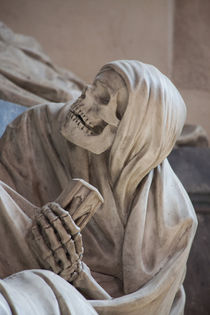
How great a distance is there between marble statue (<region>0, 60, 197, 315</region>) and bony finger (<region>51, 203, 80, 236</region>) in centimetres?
7

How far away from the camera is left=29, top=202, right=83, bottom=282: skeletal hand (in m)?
2.40

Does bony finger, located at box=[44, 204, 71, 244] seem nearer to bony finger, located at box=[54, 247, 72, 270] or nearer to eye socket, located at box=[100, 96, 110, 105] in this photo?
bony finger, located at box=[54, 247, 72, 270]

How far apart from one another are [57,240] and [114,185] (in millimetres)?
564

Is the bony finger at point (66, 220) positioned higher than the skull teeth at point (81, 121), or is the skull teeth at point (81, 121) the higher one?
the skull teeth at point (81, 121)

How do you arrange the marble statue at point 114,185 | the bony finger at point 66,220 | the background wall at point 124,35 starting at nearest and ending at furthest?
the bony finger at point 66,220, the marble statue at point 114,185, the background wall at point 124,35

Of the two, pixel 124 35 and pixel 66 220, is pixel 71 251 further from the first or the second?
pixel 124 35

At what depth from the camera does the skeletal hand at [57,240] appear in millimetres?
2396

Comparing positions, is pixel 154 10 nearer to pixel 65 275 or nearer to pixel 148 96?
pixel 148 96

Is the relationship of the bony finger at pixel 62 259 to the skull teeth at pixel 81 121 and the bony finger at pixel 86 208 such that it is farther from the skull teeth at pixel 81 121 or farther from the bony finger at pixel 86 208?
the skull teeth at pixel 81 121

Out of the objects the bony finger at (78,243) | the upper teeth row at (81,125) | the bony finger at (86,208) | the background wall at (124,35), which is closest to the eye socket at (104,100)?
the upper teeth row at (81,125)

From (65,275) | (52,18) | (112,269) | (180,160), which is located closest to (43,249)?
(65,275)

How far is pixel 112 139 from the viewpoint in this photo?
113 inches

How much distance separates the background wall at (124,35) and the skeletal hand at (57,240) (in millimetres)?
2836

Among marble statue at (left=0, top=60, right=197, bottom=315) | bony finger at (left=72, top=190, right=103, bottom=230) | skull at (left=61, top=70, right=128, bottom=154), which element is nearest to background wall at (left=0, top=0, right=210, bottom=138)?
marble statue at (left=0, top=60, right=197, bottom=315)
